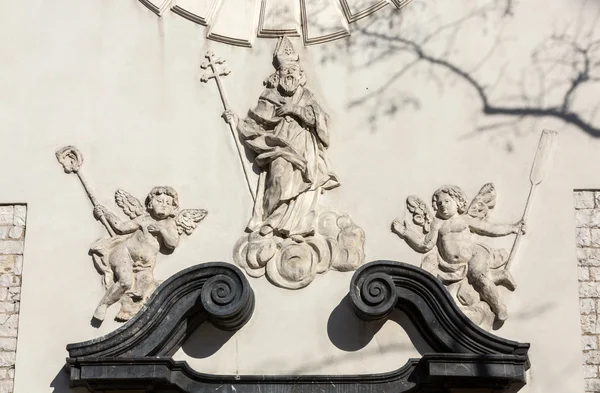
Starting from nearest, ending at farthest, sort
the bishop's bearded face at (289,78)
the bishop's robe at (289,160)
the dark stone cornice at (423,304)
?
the dark stone cornice at (423,304), the bishop's robe at (289,160), the bishop's bearded face at (289,78)

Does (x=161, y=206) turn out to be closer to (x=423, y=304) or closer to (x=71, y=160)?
(x=71, y=160)

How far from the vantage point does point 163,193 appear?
29.4 ft

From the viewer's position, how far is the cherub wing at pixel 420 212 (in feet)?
28.9

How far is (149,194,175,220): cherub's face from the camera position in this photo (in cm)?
892

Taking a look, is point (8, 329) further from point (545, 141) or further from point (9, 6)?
point (545, 141)

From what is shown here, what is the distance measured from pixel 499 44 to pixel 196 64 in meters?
2.19

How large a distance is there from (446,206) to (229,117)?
5.52 feet

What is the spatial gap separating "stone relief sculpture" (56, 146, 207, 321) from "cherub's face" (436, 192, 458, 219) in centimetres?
164

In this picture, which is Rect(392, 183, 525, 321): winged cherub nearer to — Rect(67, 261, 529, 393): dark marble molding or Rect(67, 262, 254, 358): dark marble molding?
Rect(67, 261, 529, 393): dark marble molding

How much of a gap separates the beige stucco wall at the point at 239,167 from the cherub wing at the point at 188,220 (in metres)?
0.06

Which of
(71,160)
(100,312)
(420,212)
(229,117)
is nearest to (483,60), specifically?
(420,212)

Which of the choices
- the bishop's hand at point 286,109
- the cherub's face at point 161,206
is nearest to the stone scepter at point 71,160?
the cherub's face at point 161,206

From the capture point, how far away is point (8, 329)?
880 centimetres

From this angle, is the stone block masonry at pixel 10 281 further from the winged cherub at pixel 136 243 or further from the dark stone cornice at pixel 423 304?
the dark stone cornice at pixel 423 304
